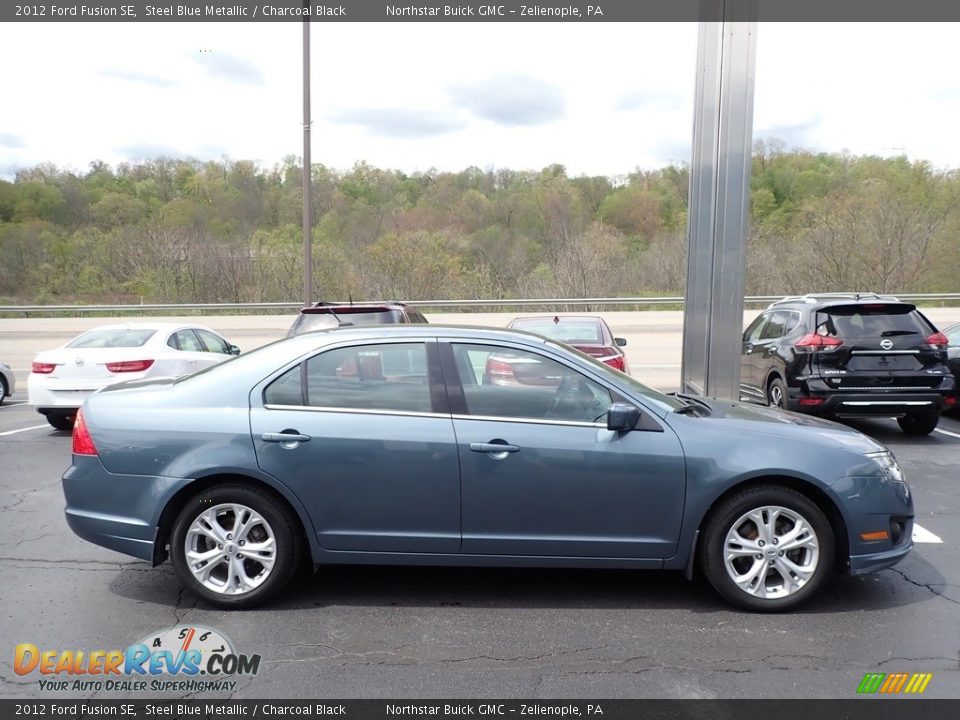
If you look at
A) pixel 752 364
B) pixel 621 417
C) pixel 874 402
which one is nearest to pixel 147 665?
pixel 621 417

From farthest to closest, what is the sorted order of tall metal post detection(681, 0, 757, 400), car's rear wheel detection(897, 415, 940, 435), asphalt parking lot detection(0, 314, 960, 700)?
car's rear wheel detection(897, 415, 940, 435) → tall metal post detection(681, 0, 757, 400) → asphalt parking lot detection(0, 314, 960, 700)

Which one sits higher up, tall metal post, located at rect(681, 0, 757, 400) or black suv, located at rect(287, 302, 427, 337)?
tall metal post, located at rect(681, 0, 757, 400)

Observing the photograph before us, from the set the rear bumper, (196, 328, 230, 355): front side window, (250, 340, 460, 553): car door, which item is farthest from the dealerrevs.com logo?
(196, 328, 230, 355): front side window

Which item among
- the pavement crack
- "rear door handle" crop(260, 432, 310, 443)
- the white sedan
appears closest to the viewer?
"rear door handle" crop(260, 432, 310, 443)

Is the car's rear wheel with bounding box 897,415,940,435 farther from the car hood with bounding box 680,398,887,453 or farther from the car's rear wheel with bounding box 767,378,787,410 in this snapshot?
the car hood with bounding box 680,398,887,453

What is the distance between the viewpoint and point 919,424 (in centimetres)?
909

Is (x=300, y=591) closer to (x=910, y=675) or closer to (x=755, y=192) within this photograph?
(x=910, y=675)

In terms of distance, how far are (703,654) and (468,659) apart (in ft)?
3.64

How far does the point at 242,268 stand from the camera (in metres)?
33.1

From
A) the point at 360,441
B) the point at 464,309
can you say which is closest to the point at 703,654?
the point at 360,441

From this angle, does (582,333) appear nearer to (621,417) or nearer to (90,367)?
(621,417)

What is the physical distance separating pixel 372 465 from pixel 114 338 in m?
7.94

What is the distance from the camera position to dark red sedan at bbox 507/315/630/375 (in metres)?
9.45

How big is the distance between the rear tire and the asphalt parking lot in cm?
552
